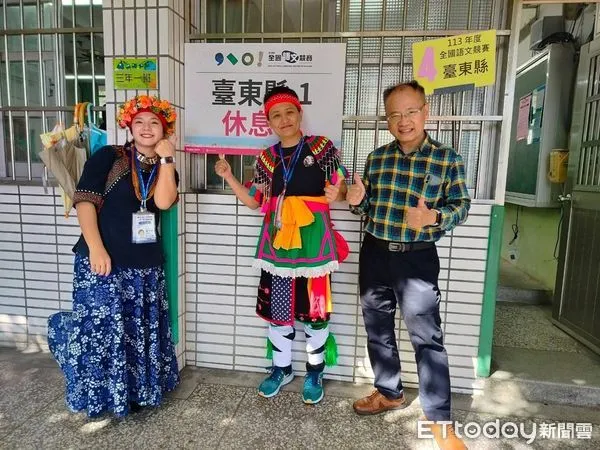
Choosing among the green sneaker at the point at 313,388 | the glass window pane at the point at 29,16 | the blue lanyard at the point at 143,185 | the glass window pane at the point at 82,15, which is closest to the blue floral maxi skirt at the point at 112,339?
the blue lanyard at the point at 143,185

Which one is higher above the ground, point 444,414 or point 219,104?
point 219,104

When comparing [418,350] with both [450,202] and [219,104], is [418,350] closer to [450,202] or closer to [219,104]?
[450,202]

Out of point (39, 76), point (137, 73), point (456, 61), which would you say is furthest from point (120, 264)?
point (456, 61)

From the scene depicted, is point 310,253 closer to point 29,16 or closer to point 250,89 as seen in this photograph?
point 250,89

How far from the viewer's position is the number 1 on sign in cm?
255

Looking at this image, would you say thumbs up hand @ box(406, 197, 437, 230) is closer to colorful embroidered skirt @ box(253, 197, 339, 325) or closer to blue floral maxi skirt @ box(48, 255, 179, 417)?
colorful embroidered skirt @ box(253, 197, 339, 325)

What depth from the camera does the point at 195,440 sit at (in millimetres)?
2307

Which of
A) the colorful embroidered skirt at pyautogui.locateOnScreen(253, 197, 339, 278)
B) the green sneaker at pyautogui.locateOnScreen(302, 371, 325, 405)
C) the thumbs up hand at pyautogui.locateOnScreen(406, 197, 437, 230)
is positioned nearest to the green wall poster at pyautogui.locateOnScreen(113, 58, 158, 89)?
the colorful embroidered skirt at pyautogui.locateOnScreen(253, 197, 339, 278)

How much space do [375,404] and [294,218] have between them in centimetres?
126

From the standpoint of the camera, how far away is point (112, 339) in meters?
2.33

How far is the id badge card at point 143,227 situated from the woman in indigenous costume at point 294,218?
1.62 feet

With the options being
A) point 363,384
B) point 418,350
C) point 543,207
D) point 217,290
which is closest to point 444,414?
point 418,350

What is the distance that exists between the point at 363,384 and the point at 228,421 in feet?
3.27

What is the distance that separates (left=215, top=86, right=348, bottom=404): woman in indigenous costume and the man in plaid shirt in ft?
0.85
